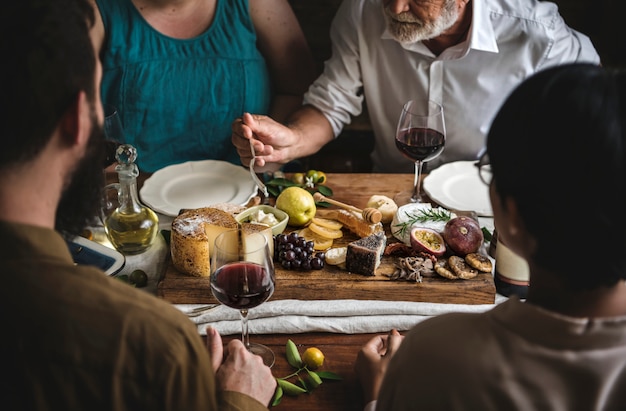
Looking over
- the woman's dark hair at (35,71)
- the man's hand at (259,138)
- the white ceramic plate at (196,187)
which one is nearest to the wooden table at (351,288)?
the white ceramic plate at (196,187)

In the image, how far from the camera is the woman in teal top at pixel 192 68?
8.34ft

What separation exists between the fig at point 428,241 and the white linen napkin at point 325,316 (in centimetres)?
15

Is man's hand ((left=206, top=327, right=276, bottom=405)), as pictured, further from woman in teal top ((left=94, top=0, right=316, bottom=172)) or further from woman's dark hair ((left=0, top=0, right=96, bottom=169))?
woman in teal top ((left=94, top=0, right=316, bottom=172))

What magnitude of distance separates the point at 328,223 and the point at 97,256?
25.2 inches

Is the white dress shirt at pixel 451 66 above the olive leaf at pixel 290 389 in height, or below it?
above

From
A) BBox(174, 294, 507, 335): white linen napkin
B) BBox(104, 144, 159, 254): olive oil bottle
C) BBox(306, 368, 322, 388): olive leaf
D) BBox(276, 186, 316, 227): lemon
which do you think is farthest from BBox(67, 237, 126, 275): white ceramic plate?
BBox(306, 368, 322, 388): olive leaf

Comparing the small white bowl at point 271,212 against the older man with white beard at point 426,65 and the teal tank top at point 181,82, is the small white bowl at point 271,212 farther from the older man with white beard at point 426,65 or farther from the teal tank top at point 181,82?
the teal tank top at point 181,82

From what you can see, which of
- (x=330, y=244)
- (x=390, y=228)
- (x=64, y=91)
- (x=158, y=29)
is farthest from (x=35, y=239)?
(x=158, y=29)

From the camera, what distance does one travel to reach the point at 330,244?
176 centimetres

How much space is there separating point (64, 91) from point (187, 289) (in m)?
0.81

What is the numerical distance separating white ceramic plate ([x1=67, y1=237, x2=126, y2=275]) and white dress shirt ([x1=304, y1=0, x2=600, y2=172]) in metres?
1.21

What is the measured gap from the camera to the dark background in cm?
Result: 323

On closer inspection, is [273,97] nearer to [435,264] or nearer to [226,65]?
[226,65]

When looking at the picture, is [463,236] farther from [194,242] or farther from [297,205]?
[194,242]
